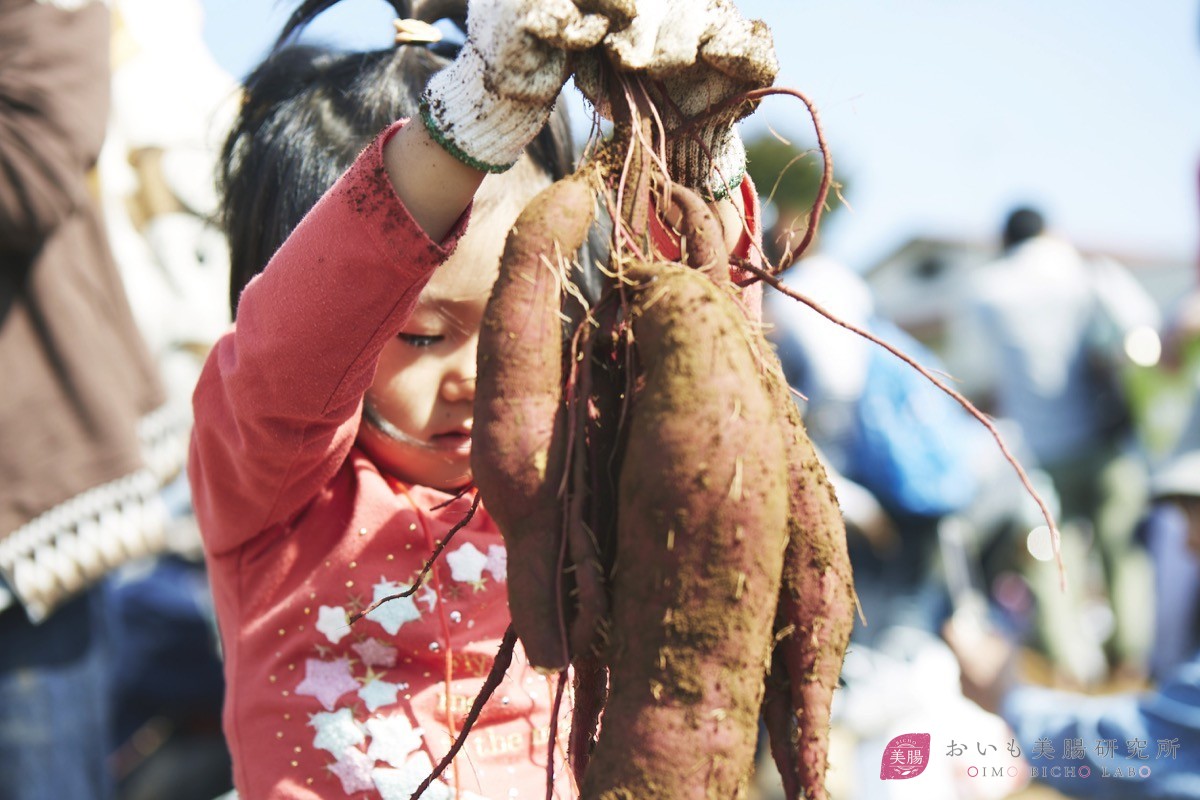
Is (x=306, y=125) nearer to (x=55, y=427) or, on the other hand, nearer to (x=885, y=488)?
(x=55, y=427)

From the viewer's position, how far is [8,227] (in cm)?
228

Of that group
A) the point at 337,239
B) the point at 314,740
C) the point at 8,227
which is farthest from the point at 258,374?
the point at 8,227

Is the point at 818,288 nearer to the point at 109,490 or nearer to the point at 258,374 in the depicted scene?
the point at 109,490

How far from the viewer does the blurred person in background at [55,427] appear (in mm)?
2303

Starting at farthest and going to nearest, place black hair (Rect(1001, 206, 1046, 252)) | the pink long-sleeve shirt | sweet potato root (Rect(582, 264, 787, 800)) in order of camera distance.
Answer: black hair (Rect(1001, 206, 1046, 252)) → the pink long-sleeve shirt → sweet potato root (Rect(582, 264, 787, 800))

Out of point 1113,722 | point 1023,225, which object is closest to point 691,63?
point 1113,722

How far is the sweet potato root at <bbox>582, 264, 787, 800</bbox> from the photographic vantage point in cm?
96

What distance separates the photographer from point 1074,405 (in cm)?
505

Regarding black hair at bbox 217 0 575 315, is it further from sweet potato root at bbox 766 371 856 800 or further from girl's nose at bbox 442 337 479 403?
sweet potato root at bbox 766 371 856 800

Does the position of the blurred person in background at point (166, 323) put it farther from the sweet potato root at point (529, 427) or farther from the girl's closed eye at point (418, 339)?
the sweet potato root at point (529, 427)

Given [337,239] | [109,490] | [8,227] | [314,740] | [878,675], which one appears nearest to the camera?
[337,239]

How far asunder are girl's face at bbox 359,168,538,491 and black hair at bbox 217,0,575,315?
0.25 m

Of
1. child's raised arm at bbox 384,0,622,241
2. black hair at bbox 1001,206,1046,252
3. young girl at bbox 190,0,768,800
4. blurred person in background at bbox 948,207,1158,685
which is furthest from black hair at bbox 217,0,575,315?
black hair at bbox 1001,206,1046,252

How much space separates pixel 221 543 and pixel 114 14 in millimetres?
2828
